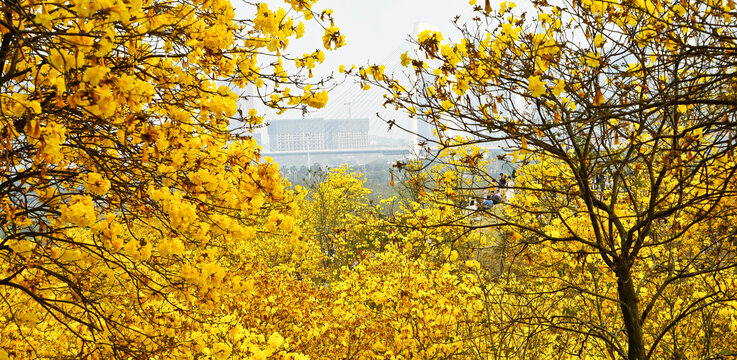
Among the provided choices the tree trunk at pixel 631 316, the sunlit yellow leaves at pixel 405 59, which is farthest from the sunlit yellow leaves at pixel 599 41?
the tree trunk at pixel 631 316

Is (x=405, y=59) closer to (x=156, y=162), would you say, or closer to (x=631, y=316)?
(x=156, y=162)

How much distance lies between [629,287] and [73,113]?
12.0ft

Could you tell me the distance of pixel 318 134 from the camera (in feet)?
217

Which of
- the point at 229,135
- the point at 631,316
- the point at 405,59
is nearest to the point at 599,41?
the point at 405,59

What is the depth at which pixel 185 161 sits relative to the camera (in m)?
2.87

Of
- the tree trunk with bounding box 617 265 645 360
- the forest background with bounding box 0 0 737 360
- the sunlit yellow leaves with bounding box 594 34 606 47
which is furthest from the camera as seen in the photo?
the tree trunk with bounding box 617 265 645 360

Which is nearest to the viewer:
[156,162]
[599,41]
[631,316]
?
[156,162]

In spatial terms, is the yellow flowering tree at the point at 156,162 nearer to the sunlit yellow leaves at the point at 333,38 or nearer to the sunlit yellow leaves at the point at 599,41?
the sunlit yellow leaves at the point at 333,38

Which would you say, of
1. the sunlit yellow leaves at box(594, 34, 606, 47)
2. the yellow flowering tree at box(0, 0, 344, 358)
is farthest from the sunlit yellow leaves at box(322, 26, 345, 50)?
the sunlit yellow leaves at box(594, 34, 606, 47)

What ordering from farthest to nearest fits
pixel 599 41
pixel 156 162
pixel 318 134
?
1. pixel 318 134
2. pixel 599 41
3. pixel 156 162

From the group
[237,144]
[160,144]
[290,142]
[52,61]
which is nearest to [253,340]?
[237,144]

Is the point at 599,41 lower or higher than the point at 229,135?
higher

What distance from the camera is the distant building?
59.0 meters

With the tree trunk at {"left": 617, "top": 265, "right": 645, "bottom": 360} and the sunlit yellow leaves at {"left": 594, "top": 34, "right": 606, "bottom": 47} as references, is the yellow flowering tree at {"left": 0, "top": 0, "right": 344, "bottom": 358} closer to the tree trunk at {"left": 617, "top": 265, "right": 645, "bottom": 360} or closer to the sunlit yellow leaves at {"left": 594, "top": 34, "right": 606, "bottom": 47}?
the sunlit yellow leaves at {"left": 594, "top": 34, "right": 606, "bottom": 47}
